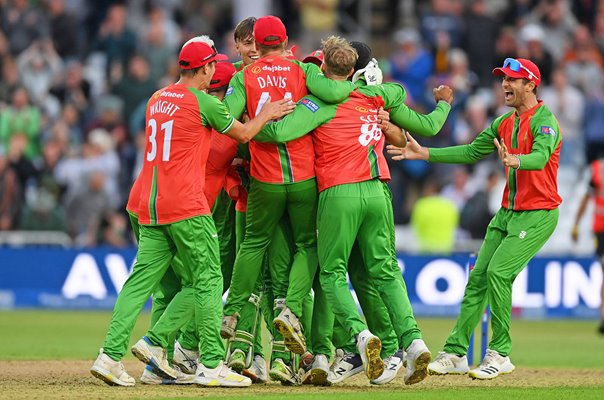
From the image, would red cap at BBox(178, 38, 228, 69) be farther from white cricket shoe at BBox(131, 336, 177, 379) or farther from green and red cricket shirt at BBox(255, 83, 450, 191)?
white cricket shoe at BBox(131, 336, 177, 379)

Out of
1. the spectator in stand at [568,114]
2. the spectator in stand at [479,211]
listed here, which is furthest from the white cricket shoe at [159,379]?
the spectator in stand at [568,114]

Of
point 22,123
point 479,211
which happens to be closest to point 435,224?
point 479,211

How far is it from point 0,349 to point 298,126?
582 centimetres

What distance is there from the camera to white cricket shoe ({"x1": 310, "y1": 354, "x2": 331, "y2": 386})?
11945 mm

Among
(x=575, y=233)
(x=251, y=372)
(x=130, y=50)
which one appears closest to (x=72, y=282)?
(x=130, y=50)

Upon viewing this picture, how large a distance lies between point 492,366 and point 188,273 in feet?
9.30

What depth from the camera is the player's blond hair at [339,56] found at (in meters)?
11.6

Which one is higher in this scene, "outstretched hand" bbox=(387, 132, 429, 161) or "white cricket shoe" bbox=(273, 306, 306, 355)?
"outstretched hand" bbox=(387, 132, 429, 161)

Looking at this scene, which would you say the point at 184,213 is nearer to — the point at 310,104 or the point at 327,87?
the point at 310,104

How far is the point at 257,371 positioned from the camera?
12.3 meters

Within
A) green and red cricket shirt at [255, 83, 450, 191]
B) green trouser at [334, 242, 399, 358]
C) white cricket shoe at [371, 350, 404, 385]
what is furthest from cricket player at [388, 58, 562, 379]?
green and red cricket shirt at [255, 83, 450, 191]

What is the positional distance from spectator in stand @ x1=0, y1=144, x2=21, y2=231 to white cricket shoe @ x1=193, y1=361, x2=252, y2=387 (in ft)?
41.2

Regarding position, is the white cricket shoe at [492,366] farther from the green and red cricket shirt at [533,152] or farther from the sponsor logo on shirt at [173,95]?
the sponsor logo on shirt at [173,95]

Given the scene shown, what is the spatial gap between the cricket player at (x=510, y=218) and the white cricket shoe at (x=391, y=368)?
0.32 m
